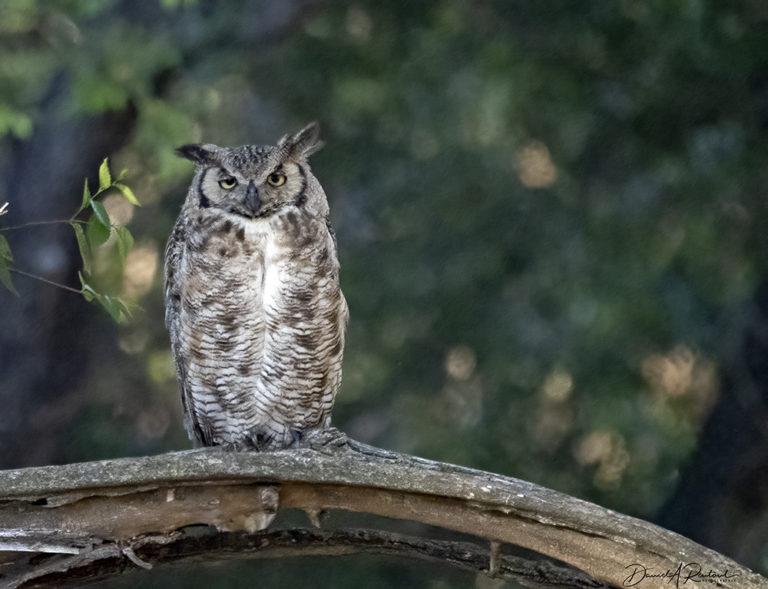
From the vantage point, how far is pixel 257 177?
2.47m

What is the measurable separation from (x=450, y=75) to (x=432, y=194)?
491 mm

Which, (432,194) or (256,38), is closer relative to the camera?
(256,38)

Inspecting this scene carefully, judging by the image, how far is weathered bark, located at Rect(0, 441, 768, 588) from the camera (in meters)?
1.85

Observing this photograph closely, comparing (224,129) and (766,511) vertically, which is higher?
(224,129)

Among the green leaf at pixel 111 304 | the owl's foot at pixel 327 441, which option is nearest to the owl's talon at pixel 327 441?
the owl's foot at pixel 327 441

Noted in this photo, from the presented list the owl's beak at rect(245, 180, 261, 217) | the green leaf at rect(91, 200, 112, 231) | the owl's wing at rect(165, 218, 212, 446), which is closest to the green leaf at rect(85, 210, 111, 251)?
the green leaf at rect(91, 200, 112, 231)

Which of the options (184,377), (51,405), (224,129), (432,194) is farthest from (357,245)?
(184,377)

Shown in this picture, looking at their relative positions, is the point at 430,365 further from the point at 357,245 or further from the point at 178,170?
the point at 178,170

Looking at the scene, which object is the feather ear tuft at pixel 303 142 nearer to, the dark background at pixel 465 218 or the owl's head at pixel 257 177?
the owl's head at pixel 257 177

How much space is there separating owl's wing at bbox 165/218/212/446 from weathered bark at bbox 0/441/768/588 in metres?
0.75

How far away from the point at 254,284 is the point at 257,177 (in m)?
0.25

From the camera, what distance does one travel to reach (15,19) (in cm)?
371

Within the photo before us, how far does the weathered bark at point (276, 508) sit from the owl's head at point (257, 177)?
730 millimetres

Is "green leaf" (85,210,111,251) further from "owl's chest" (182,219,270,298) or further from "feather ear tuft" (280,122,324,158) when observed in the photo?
"feather ear tuft" (280,122,324,158)
